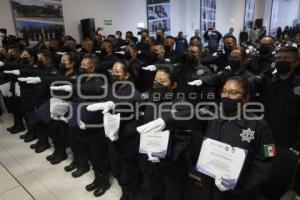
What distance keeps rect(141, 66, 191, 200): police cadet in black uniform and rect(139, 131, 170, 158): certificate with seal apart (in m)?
0.05

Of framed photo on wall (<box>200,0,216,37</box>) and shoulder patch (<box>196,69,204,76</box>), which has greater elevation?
framed photo on wall (<box>200,0,216,37</box>)

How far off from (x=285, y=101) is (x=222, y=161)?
49.1 inches

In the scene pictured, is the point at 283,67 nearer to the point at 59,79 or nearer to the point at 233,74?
the point at 233,74

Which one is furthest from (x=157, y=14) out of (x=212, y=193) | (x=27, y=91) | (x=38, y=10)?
(x=212, y=193)

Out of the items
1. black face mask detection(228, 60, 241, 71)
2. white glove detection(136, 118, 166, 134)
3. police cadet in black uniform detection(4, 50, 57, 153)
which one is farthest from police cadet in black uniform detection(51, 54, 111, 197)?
black face mask detection(228, 60, 241, 71)

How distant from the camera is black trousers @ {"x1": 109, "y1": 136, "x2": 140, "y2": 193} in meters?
2.23

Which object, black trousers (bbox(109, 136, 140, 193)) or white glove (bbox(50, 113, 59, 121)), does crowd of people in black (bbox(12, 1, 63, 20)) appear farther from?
black trousers (bbox(109, 136, 140, 193))

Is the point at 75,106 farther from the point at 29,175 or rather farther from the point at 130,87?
the point at 29,175

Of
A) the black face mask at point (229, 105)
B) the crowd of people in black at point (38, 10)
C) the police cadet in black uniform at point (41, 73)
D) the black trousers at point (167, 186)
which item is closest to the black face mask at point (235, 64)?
the black face mask at point (229, 105)

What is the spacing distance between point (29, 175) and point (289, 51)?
10.6 feet

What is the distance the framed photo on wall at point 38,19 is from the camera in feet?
22.3

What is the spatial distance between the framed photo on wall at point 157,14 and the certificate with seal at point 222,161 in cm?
865

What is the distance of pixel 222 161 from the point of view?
4.82 feet

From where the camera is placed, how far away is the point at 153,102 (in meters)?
2.02
